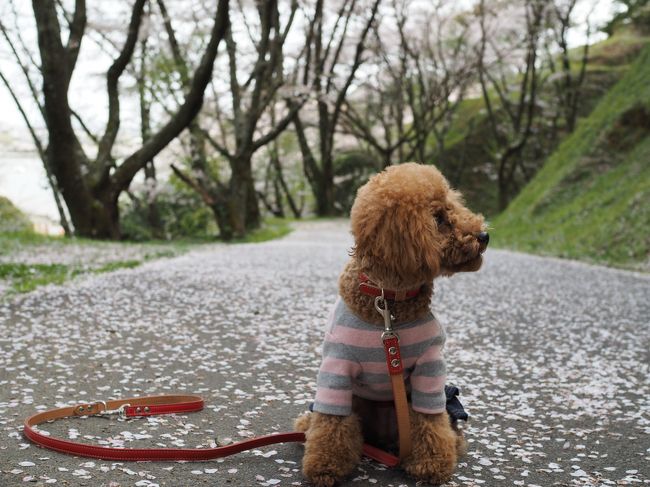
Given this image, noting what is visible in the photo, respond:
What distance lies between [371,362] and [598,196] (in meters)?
15.8

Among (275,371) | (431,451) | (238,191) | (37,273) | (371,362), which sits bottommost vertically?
(275,371)

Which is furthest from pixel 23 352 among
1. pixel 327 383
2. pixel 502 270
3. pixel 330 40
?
pixel 330 40

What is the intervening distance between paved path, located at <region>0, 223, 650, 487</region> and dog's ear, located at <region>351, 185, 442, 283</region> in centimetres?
97

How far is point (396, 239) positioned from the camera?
96.9 inches

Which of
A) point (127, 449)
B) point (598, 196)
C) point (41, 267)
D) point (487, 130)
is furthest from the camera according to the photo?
point (487, 130)

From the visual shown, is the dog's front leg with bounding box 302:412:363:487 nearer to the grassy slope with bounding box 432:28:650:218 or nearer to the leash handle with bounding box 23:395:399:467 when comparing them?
the leash handle with bounding box 23:395:399:467

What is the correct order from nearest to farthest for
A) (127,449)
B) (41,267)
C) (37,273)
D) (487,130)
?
(127,449)
(37,273)
(41,267)
(487,130)

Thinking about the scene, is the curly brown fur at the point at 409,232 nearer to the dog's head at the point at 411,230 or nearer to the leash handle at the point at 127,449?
the dog's head at the point at 411,230

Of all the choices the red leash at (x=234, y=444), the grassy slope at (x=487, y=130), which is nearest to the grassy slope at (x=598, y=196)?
the grassy slope at (x=487, y=130)

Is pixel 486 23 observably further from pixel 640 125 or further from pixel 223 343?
pixel 223 343

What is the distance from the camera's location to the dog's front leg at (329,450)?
2.64m

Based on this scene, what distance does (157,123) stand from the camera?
963 inches

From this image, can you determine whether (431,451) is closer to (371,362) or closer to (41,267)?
(371,362)

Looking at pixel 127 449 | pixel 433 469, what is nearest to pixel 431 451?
pixel 433 469
